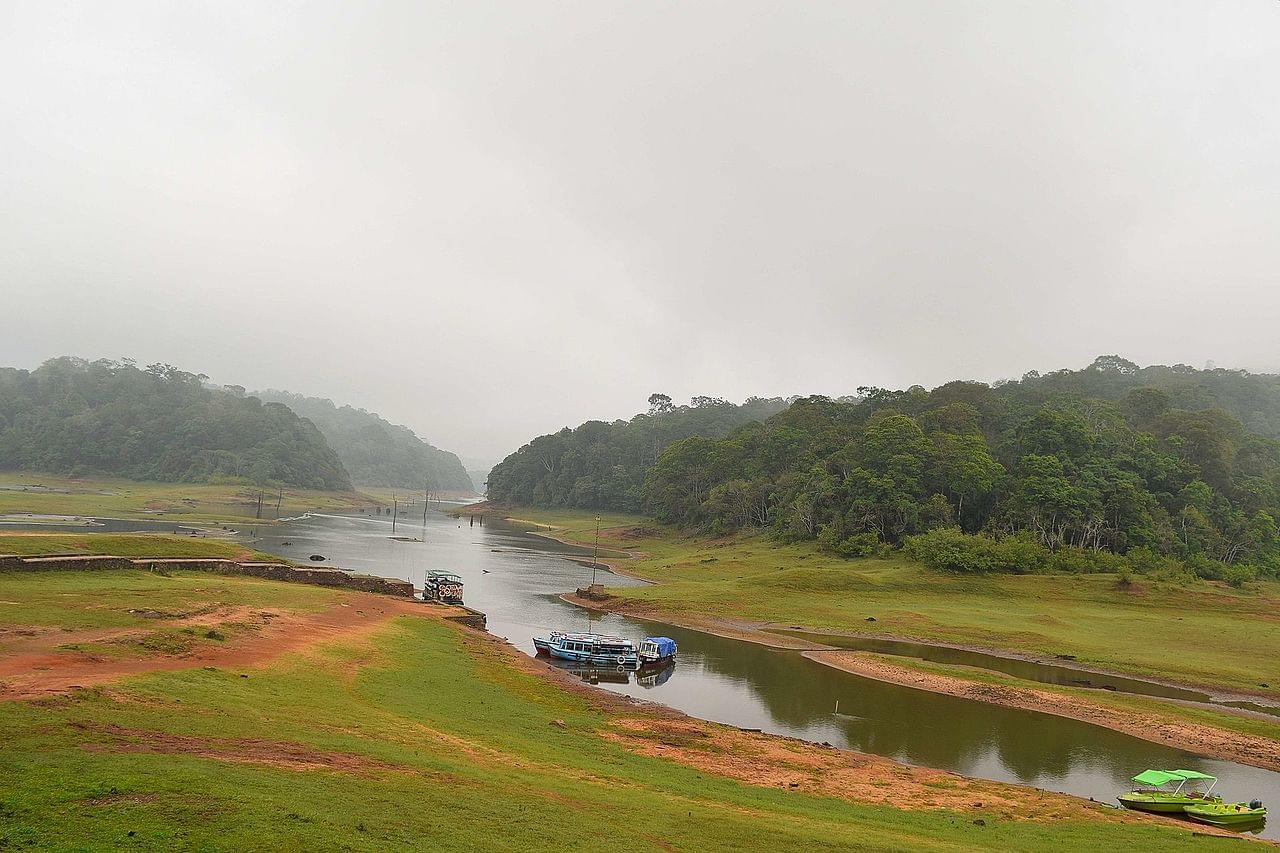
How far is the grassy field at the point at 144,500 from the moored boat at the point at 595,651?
89795mm

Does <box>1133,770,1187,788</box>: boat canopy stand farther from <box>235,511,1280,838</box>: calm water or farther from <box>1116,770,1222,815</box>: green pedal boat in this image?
<box>235,511,1280,838</box>: calm water

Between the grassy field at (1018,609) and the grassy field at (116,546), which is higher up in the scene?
the grassy field at (116,546)

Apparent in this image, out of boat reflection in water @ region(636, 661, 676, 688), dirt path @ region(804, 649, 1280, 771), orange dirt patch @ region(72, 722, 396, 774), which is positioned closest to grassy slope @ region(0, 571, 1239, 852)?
orange dirt patch @ region(72, 722, 396, 774)

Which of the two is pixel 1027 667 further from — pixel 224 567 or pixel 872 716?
pixel 224 567

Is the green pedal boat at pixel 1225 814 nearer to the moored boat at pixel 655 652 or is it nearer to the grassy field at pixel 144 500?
the moored boat at pixel 655 652

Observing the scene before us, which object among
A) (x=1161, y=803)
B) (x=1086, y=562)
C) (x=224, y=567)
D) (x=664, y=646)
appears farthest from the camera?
(x=1086, y=562)

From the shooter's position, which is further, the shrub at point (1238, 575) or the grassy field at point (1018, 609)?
the shrub at point (1238, 575)

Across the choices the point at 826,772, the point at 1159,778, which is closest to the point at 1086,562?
the point at 1159,778

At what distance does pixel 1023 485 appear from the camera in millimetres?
91938

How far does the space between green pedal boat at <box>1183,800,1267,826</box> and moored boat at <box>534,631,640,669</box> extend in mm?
29579

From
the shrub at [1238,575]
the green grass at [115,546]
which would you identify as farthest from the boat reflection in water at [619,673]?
the shrub at [1238,575]

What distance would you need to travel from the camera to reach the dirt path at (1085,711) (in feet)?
115

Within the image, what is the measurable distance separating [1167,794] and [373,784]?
28.5 m

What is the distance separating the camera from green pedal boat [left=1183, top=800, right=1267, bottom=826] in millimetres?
25781
